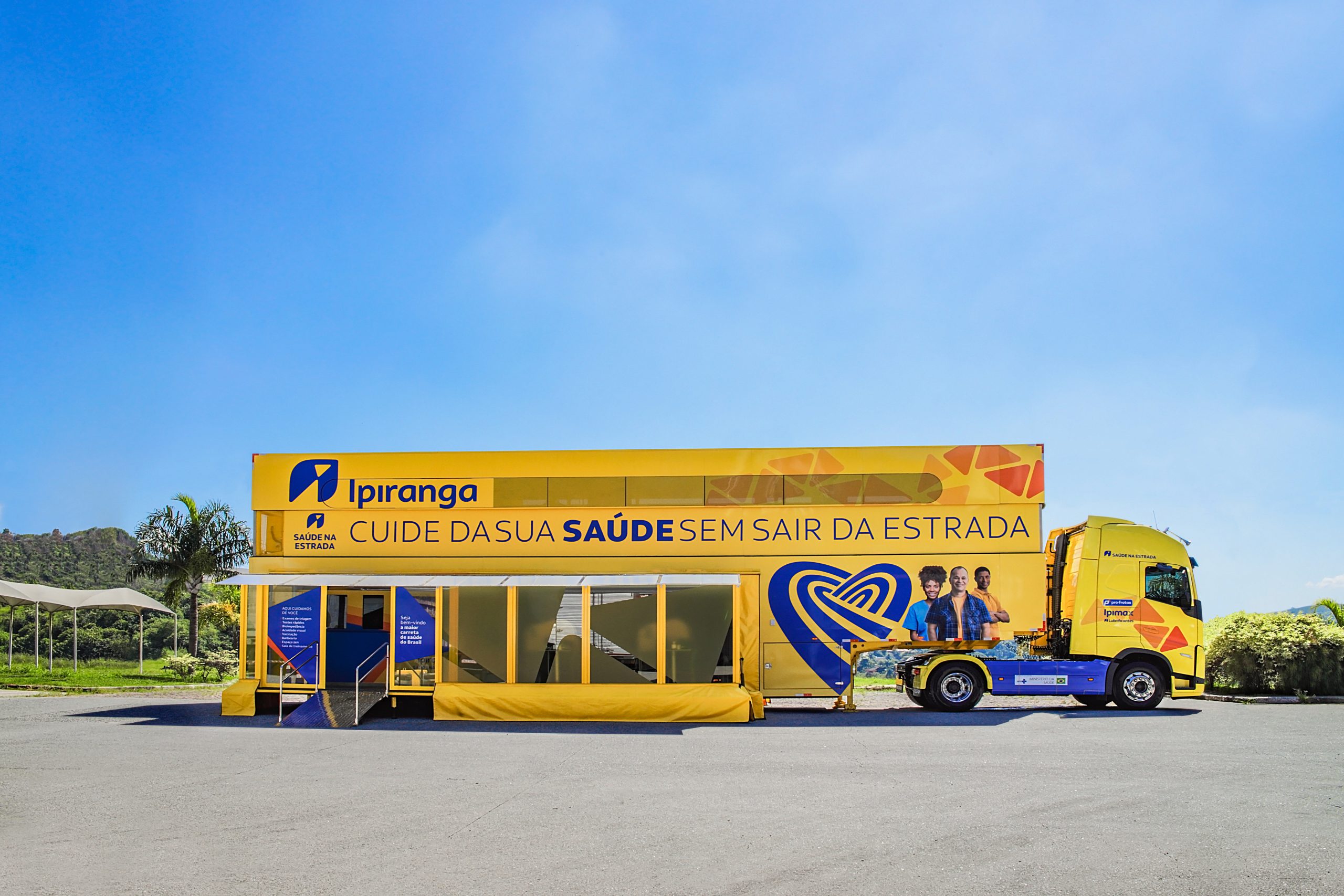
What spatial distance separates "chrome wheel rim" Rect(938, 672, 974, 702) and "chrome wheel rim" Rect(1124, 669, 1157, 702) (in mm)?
2924

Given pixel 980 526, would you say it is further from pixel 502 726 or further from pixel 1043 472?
pixel 502 726

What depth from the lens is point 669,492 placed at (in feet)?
58.5

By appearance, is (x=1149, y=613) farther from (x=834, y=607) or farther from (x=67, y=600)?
(x=67, y=600)

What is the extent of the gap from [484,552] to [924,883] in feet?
41.9

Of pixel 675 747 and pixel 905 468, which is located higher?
pixel 905 468

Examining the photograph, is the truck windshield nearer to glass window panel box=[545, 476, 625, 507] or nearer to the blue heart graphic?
the blue heart graphic

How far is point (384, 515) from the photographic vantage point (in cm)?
1805

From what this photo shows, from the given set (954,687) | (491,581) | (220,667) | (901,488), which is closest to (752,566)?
(901,488)

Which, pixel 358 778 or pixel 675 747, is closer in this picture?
pixel 358 778

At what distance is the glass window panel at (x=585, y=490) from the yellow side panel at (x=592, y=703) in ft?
11.5

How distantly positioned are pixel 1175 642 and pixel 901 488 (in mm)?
5750

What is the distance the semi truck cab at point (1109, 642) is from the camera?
17.2 m

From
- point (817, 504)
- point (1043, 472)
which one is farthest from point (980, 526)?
point (817, 504)

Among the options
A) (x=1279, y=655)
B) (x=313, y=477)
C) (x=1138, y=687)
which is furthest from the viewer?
(x=1279, y=655)
